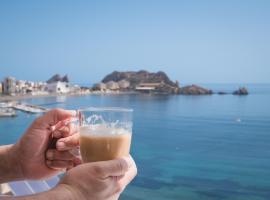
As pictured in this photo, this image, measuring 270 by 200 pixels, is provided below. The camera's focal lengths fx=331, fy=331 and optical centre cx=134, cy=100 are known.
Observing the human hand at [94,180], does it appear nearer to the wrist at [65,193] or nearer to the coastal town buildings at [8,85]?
the wrist at [65,193]

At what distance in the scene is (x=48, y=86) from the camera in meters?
53.2

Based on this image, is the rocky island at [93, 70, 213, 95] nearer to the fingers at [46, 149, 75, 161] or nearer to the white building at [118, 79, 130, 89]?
the white building at [118, 79, 130, 89]

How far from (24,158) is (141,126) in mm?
20996

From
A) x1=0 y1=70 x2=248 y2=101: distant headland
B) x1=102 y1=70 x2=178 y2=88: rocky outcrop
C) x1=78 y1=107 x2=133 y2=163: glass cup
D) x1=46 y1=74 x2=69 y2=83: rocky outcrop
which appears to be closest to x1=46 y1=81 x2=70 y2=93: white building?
x1=0 y1=70 x2=248 y2=101: distant headland

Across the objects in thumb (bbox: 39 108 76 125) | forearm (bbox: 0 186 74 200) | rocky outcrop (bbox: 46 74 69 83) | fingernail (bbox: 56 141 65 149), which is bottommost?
forearm (bbox: 0 186 74 200)

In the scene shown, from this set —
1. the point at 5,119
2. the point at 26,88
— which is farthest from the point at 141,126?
the point at 26,88

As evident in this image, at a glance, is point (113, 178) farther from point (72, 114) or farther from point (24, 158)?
point (24, 158)

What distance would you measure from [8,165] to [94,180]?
0.47 m

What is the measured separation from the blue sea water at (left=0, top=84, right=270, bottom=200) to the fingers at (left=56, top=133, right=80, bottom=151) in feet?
25.0

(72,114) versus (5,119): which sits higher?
(72,114)

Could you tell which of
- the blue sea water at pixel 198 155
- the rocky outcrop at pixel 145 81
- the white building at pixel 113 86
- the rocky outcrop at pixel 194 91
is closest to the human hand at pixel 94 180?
the blue sea water at pixel 198 155

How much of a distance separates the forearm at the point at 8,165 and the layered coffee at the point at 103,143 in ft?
1.16

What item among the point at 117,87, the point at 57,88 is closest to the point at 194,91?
the point at 117,87

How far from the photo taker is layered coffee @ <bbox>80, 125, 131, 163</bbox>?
679 mm
